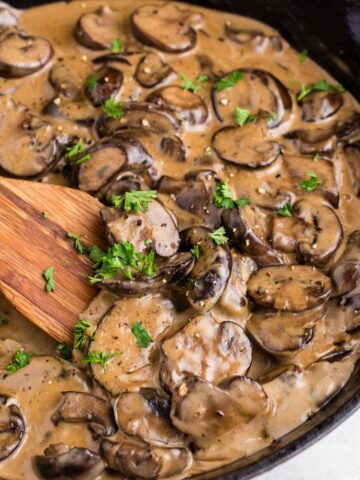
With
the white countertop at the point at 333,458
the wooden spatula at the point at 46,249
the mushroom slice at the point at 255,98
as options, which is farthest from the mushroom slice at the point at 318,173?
the white countertop at the point at 333,458

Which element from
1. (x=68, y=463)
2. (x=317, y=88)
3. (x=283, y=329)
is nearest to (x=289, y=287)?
(x=283, y=329)

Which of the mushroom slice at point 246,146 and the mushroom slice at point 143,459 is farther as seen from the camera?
the mushroom slice at point 246,146

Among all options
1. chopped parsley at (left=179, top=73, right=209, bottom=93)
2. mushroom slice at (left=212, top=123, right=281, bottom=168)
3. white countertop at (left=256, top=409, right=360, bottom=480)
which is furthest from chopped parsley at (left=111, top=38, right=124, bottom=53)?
white countertop at (left=256, top=409, right=360, bottom=480)

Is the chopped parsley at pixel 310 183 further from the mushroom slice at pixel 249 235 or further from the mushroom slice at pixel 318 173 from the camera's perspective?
the mushroom slice at pixel 249 235

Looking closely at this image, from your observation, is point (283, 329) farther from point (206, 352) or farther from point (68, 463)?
point (68, 463)

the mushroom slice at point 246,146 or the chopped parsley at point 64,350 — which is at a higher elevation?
the mushroom slice at point 246,146

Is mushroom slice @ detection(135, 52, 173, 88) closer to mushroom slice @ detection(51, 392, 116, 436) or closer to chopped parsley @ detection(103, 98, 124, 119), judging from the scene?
chopped parsley @ detection(103, 98, 124, 119)

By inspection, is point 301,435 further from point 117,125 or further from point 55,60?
point 55,60
